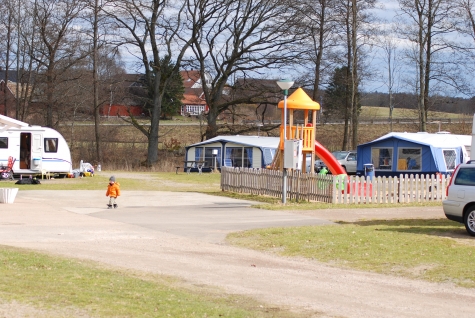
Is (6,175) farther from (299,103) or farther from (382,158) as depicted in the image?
(382,158)

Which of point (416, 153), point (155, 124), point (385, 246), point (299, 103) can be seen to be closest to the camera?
point (385, 246)

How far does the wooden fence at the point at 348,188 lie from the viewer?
24.1 m

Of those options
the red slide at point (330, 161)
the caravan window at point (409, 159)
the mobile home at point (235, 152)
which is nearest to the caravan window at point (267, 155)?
the mobile home at point (235, 152)

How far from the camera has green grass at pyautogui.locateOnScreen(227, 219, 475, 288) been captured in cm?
1199

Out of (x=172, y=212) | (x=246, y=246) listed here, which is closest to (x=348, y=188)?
(x=172, y=212)

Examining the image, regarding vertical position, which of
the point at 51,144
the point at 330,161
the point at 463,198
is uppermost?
the point at 51,144

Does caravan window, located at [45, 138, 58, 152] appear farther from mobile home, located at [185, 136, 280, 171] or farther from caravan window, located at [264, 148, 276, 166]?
caravan window, located at [264, 148, 276, 166]

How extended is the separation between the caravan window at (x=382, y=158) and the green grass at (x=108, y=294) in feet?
94.0

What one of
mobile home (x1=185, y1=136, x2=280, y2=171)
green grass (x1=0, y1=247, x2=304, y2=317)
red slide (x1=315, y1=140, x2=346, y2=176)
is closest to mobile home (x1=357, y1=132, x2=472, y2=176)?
mobile home (x1=185, y1=136, x2=280, y2=171)

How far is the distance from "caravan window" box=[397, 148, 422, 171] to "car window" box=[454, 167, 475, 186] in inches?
795

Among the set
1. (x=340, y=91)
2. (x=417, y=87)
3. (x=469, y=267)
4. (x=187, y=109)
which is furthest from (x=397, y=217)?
(x=187, y=109)

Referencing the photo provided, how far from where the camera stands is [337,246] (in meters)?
14.1

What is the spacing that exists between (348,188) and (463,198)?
8504mm

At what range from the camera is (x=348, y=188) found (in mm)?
24312
